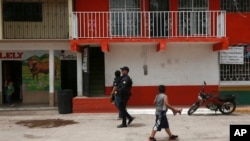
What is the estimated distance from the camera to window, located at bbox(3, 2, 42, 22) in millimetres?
18172

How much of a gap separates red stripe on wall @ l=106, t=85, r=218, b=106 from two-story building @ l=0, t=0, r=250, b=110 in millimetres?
22

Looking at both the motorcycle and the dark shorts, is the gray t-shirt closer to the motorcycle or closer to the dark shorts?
the dark shorts

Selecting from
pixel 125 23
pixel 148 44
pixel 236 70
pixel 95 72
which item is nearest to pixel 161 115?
pixel 148 44

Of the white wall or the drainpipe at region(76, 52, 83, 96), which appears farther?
the white wall

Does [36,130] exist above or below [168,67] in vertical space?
below

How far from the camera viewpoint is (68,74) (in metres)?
19.4

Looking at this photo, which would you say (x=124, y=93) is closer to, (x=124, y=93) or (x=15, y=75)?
(x=124, y=93)

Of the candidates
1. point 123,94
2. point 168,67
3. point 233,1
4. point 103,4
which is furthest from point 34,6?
point 233,1

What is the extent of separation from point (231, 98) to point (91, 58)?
6516 mm

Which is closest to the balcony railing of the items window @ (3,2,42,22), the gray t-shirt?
window @ (3,2,42,22)

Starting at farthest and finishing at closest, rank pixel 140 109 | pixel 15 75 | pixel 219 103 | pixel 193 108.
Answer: pixel 15 75 → pixel 140 109 → pixel 219 103 → pixel 193 108

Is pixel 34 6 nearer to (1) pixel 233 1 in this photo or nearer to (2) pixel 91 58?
(2) pixel 91 58

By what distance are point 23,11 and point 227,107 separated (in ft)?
32.2

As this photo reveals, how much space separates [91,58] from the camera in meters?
18.4
